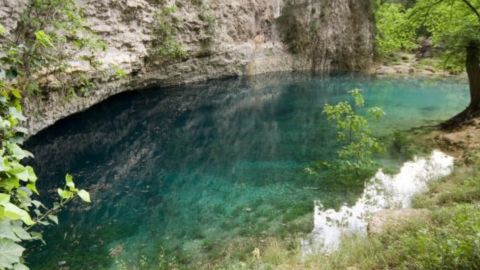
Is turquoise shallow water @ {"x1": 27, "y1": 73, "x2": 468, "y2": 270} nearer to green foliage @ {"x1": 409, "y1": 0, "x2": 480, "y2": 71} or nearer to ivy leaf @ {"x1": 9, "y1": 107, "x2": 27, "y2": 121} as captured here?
green foliage @ {"x1": 409, "y1": 0, "x2": 480, "y2": 71}

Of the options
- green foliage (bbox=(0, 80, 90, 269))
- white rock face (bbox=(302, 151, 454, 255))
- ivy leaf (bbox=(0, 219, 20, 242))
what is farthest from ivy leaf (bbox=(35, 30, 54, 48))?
white rock face (bbox=(302, 151, 454, 255))

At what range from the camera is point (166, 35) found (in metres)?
24.1

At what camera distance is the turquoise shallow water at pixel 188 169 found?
8.95 m

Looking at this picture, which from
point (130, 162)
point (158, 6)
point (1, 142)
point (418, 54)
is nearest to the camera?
point (1, 142)

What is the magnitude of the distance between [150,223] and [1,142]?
742cm

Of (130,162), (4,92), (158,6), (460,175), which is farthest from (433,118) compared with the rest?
(4,92)

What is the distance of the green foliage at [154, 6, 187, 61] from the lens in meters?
23.6

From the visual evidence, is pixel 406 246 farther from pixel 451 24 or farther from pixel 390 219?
pixel 451 24

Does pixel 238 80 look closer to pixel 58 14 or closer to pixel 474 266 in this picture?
pixel 58 14

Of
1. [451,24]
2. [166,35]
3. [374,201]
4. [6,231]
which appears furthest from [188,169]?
[451,24]

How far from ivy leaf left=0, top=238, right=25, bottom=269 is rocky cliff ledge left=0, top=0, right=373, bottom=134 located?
9205mm

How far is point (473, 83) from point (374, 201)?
965 centimetres

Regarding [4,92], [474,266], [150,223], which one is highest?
[4,92]

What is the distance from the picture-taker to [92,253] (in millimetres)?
8461
